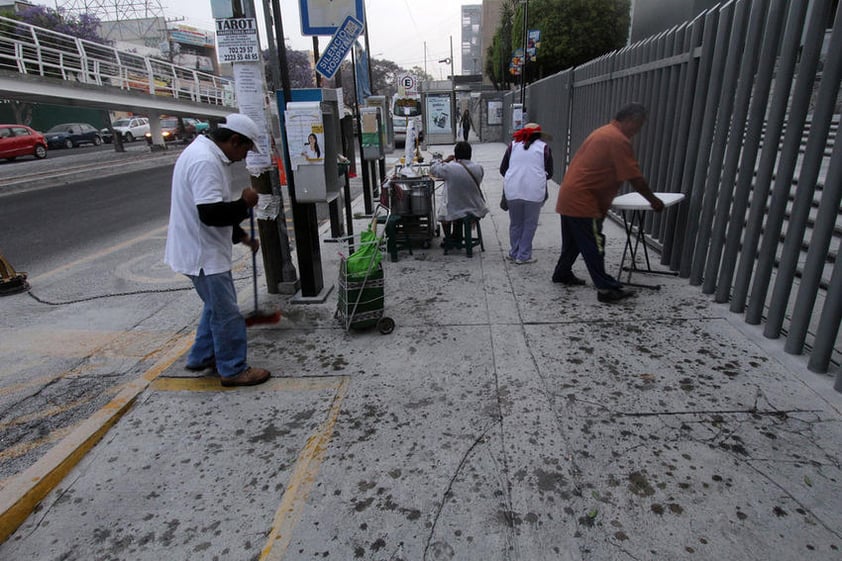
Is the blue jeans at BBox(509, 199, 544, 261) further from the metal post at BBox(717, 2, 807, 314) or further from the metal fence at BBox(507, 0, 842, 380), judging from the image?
the metal post at BBox(717, 2, 807, 314)

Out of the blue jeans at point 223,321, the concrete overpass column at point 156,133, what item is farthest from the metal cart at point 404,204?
the concrete overpass column at point 156,133

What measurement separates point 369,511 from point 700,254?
4.16 meters

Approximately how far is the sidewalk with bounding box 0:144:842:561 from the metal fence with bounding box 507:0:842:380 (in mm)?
413

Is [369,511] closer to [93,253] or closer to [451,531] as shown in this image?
[451,531]

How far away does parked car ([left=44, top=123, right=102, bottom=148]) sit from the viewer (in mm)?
31984

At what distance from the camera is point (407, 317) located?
4.76 m

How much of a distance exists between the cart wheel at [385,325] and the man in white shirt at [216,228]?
107 cm

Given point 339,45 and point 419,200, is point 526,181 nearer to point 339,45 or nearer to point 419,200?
point 419,200

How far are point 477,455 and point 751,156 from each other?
3.47 metres

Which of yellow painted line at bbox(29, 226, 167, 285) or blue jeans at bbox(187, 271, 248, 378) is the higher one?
blue jeans at bbox(187, 271, 248, 378)

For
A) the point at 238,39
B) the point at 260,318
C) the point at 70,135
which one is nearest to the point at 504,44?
the point at 70,135

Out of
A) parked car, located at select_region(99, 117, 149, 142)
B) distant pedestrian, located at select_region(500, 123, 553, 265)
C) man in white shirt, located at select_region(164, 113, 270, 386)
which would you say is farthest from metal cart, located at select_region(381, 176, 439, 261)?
parked car, located at select_region(99, 117, 149, 142)

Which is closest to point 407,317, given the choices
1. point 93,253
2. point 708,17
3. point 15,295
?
point 708,17

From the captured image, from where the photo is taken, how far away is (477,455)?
285cm
